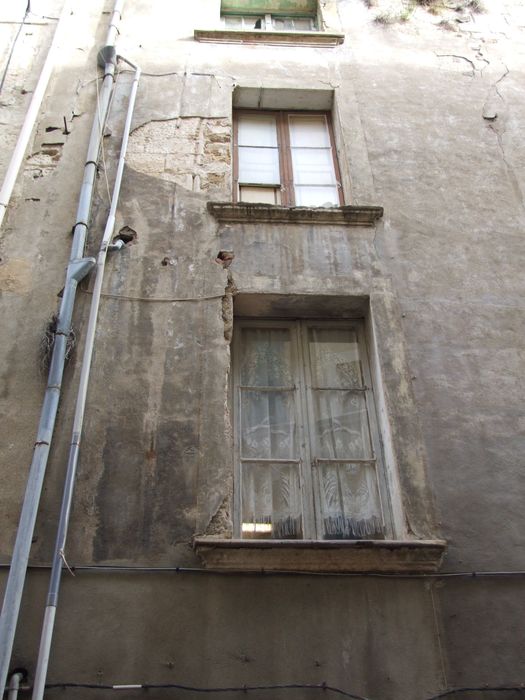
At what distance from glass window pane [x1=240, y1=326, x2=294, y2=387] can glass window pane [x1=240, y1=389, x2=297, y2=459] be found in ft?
0.39

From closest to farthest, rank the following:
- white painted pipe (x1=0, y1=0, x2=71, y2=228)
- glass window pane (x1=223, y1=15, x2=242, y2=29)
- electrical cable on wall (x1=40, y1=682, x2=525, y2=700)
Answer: electrical cable on wall (x1=40, y1=682, x2=525, y2=700)
white painted pipe (x1=0, y1=0, x2=71, y2=228)
glass window pane (x1=223, y1=15, x2=242, y2=29)

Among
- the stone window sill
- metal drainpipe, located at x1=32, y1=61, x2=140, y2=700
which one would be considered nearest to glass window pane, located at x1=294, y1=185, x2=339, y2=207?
metal drainpipe, located at x1=32, y1=61, x2=140, y2=700

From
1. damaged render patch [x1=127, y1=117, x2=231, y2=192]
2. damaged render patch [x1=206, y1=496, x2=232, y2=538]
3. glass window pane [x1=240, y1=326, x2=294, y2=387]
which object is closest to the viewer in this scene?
damaged render patch [x1=206, y1=496, x2=232, y2=538]

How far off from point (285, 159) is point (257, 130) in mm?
610

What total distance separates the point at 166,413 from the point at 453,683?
2471mm

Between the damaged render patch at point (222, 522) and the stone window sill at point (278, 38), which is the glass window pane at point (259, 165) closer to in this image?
the stone window sill at point (278, 38)

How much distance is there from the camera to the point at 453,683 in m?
3.90

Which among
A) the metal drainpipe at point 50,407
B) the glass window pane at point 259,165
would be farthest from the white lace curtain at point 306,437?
the glass window pane at point 259,165

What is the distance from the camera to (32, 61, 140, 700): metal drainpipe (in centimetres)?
367

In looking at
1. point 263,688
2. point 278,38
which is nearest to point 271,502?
point 263,688

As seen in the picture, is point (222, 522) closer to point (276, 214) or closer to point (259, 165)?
point (276, 214)

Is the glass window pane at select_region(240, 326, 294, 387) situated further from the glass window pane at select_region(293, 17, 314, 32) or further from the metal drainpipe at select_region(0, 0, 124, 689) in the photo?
the glass window pane at select_region(293, 17, 314, 32)

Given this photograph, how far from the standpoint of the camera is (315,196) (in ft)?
21.5

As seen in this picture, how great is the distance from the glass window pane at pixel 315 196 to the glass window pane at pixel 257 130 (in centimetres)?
76
